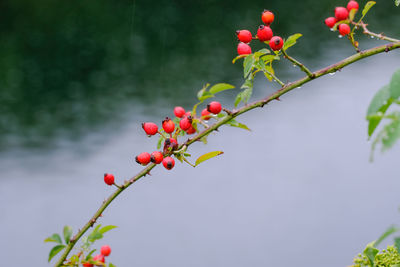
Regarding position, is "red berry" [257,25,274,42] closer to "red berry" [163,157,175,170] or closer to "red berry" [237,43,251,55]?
"red berry" [237,43,251,55]

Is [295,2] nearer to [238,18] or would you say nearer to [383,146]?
[238,18]

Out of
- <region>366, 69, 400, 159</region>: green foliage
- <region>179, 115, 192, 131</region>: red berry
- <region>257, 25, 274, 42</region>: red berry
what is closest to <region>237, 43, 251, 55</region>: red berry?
<region>257, 25, 274, 42</region>: red berry

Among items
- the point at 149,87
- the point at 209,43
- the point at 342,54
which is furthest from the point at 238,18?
the point at 149,87

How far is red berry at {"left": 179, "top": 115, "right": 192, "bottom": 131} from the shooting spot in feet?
2.17

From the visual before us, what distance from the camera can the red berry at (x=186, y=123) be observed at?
66cm

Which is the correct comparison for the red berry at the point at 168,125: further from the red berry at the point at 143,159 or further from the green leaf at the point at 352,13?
the green leaf at the point at 352,13

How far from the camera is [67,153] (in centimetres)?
621

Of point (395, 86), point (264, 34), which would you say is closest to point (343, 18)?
point (264, 34)

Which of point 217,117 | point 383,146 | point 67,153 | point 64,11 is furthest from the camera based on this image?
point 64,11

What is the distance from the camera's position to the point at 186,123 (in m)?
0.67

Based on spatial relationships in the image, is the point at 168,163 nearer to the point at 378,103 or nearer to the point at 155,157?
the point at 155,157

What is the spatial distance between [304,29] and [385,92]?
8.64 metres

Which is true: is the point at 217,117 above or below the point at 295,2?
below

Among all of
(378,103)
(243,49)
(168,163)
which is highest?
(243,49)
